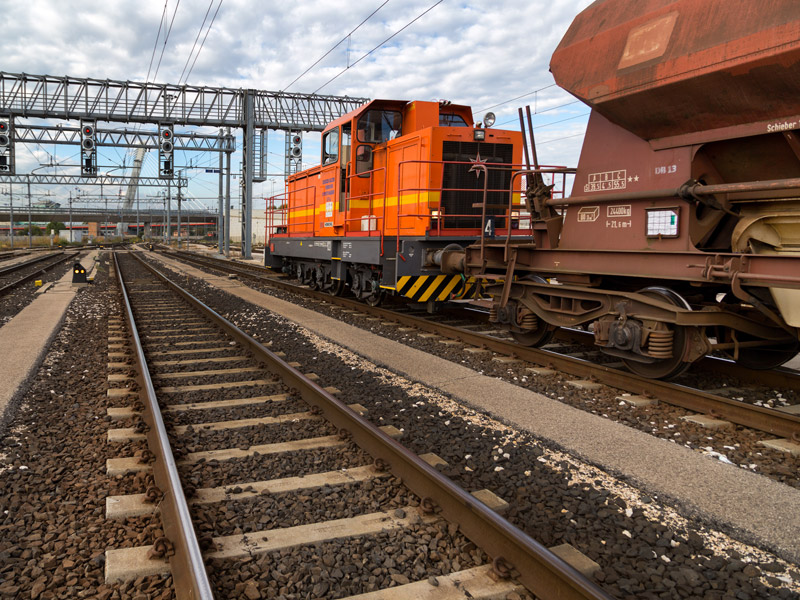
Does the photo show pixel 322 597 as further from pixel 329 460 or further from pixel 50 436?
pixel 50 436

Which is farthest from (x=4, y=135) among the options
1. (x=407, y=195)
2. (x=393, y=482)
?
(x=393, y=482)

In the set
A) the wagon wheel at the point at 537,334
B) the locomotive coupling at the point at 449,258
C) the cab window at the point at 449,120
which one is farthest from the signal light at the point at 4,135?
the wagon wheel at the point at 537,334

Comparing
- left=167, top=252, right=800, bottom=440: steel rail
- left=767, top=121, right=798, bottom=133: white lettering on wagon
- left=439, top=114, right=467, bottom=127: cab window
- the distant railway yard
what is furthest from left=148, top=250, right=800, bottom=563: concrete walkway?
left=439, top=114, right=467, bottom=127: cab window

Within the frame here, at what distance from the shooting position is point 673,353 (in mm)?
5355

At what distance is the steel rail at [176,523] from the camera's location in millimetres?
2326

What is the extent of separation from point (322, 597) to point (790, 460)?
339 centimetres

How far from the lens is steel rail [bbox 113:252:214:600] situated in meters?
2.33

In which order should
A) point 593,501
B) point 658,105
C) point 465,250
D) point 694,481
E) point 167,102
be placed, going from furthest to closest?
1. point 167,102
2. point 465,250
3. point 658,105
4. point 694,481
5. point 593,501

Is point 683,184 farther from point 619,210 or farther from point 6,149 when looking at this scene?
point 6,149

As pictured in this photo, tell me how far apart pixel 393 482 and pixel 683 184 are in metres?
3.53

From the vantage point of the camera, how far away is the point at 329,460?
3.85 m

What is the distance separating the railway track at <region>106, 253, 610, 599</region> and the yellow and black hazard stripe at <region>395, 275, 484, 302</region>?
12.6ft

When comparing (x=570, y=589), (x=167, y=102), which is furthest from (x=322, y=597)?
(x=167, y=102)

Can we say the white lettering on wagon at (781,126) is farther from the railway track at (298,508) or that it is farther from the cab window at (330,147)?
the cab window at (330,147)
